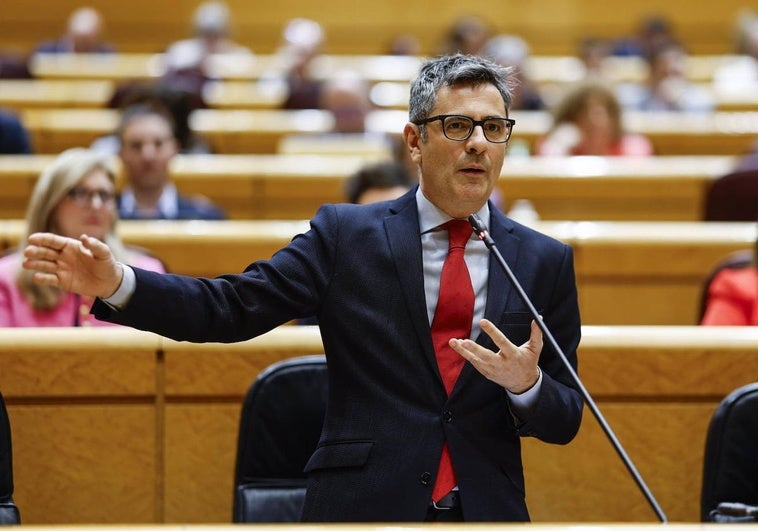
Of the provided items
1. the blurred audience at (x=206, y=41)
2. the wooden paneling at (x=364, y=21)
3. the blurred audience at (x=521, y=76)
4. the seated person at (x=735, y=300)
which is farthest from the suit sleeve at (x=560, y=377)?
the wooden paneling at (x=364, y=21)

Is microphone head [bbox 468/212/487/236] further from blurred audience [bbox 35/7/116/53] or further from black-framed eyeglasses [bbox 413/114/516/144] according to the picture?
blurred audience [bbox 35/7/116/53]

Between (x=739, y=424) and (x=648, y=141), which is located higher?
(x=648, y=141)

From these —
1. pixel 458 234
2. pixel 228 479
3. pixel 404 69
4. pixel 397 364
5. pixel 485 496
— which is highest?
pixel 404 69

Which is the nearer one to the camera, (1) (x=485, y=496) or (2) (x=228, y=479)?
(1) (x=485, y=496)

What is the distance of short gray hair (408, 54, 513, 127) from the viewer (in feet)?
4.70

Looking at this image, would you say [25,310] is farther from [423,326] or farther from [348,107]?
[348,107]

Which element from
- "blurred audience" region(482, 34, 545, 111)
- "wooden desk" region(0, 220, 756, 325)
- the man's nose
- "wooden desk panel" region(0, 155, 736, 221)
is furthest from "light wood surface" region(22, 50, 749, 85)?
the man's nose

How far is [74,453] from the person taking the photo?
1895mm

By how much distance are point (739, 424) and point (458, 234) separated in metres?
0.53

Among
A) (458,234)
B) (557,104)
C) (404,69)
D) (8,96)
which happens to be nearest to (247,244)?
(458,234)

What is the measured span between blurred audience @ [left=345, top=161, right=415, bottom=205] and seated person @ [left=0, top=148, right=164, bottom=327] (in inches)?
22.1

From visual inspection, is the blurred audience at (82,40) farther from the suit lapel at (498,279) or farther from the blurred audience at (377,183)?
the suit lapel at (498,279)

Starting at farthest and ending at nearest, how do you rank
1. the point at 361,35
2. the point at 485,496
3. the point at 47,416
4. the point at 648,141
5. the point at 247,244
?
the point at 361,35 < the point at 648,141 < the point at 247,244 < the point at 47,416 < the point at 485,496

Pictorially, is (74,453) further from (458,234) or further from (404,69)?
(404,69)
